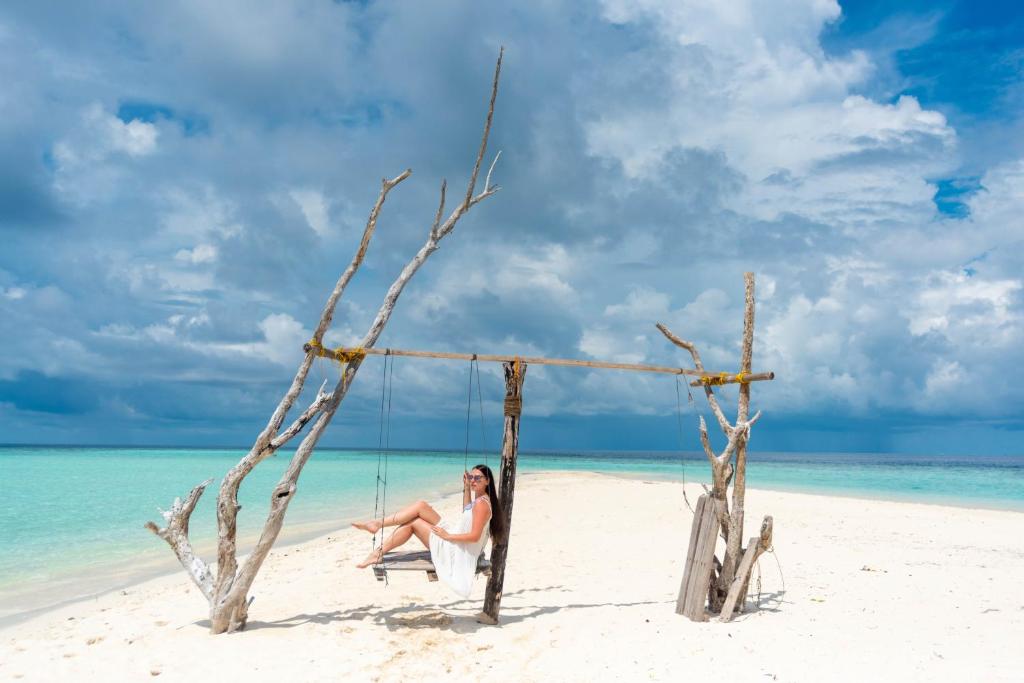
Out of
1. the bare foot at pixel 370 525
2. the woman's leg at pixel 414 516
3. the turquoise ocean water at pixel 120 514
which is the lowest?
the turquoise ocean water at pixel 120 514

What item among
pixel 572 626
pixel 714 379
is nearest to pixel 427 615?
pixel 572 626

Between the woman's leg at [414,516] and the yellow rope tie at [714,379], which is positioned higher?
the yellow rope tie at [714,379]

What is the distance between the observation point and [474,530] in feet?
23.1

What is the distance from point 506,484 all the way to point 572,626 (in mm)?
1619

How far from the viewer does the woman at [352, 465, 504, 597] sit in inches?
273

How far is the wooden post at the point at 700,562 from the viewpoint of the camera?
7531mm

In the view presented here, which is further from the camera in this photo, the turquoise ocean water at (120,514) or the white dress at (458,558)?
the turquoise ocean water at (120,514)

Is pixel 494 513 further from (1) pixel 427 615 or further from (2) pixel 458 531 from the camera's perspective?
(1) pixel 427 615

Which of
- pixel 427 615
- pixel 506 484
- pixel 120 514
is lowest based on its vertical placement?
pixel 120 514

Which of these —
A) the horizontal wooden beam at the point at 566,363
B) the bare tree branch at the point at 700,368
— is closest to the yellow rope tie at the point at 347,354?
the horizontal wooden beam at the point at 566,363

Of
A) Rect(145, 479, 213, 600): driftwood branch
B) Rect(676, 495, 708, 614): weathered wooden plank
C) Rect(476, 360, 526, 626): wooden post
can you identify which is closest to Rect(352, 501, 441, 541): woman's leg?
Rect(476, 360, 526, 626): wooden post

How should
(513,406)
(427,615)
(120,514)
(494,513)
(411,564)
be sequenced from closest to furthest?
1. (411,564)
2. (494,513)
3. (513,406)
4. (427,615)
5. (120,514)

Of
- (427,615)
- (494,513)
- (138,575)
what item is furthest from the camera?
(138,575)

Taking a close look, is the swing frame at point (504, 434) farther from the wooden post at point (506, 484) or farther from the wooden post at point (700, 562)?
the wooden post at point (700, 562)
